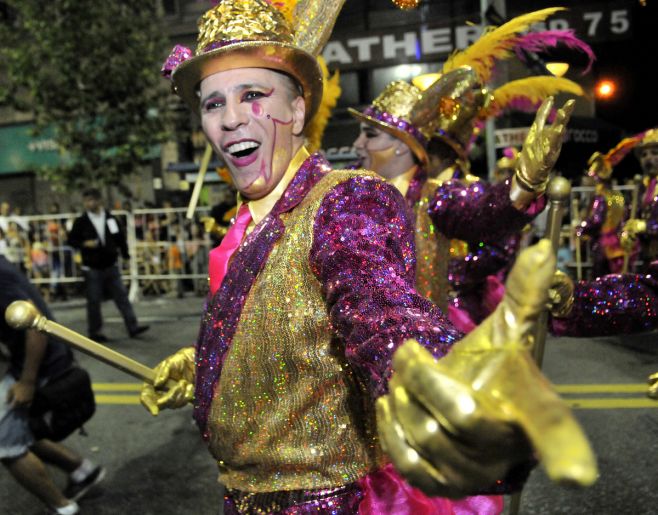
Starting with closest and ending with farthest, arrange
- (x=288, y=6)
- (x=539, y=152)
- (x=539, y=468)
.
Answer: (x=288, y=6) → (x=539, y=152) → (x=539, y=468)

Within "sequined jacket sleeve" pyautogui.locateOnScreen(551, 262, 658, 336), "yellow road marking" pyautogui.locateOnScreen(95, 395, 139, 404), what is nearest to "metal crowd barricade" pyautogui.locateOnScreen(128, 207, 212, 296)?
"yellow road marking" pyautogui.locateOnScreen(95, 395, 139, 404)

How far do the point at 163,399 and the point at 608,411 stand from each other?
3.64m

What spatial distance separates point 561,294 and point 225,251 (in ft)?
3.88

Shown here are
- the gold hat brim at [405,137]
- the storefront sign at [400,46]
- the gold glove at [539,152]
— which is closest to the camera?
the gold glove at [539,152]

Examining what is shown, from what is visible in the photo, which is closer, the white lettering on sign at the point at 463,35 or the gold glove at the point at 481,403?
the gold glove at the point at 481,403

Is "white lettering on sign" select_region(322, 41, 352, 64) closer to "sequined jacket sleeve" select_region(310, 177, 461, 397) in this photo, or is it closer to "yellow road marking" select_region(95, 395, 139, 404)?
"yellow road marking" select_region(95, 395, 139, 404)

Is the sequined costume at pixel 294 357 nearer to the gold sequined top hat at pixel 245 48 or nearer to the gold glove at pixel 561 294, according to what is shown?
the gold sequined top hat at pixel 245 48

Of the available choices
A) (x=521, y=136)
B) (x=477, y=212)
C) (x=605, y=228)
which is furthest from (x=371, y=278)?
(x=521, y=136)

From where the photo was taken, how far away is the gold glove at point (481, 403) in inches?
30.3

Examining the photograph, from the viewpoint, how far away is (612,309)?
2.38 metres

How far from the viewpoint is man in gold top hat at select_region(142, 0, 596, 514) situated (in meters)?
0.80

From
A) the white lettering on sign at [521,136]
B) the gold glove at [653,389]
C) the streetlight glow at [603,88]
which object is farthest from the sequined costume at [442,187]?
the streetlight glow at [603,88]

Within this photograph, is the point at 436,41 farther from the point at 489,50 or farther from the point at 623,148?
the point at 489,50

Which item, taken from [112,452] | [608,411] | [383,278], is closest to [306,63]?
[383,278]
